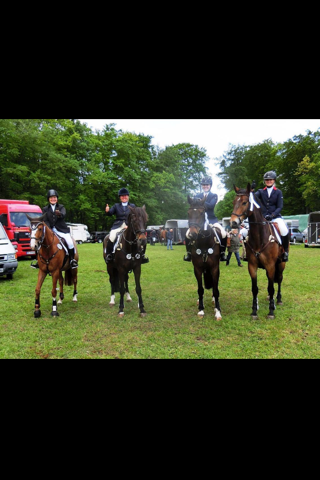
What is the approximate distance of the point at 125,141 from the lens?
133 feet

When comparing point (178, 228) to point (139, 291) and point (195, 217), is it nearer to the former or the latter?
point (139, 291)

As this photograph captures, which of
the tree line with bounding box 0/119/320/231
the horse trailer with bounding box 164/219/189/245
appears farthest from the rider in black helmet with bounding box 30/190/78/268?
the horse trailer with bounding box 164/219/189/245

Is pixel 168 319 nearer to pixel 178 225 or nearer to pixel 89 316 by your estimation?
pixel 89 316

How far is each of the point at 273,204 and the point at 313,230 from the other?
66.3 ft

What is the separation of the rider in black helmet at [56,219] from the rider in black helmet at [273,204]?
15.7 ft

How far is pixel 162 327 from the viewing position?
6.09m

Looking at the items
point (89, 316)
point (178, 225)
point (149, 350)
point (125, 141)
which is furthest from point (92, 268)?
point (125, 141)

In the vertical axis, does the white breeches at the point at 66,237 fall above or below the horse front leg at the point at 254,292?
above

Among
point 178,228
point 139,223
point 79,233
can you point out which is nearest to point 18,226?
point 139,223

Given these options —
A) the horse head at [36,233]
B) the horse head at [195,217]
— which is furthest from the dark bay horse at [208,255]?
the horse head at [36,233]

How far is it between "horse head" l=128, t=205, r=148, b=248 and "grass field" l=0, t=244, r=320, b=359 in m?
1.79

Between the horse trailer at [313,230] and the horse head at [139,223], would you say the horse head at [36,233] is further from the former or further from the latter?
the horse trailer at [313,230]

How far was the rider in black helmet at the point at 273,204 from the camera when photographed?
7.01m

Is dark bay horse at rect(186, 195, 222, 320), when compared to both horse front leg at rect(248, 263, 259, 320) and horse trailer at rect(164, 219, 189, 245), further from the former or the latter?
horse trailer at rect(164, 219, 189, 245)
